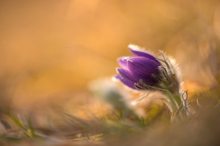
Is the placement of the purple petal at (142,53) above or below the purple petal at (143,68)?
above

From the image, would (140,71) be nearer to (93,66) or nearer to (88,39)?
(93,66)

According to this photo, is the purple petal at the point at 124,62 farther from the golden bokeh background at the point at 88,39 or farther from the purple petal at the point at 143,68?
the golden bokeh background at the point at 88,39

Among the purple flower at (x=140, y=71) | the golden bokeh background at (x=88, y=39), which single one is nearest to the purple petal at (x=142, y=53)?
the purple flower at (x=140, y=71)

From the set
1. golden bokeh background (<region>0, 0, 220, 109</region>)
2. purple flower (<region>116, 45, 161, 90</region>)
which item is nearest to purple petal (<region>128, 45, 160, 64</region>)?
purple flower (<region>116, 45, 161, 90</region>)

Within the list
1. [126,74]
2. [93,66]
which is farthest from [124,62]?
[93,66]

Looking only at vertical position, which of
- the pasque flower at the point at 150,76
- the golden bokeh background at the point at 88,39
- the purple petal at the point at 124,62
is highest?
the golden bokeh background at the point at 88,39

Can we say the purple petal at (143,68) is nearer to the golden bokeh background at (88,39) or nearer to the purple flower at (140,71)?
the purple flower at (140,71)

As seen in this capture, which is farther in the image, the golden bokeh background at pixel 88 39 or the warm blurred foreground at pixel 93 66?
the golden bokeh background at pixel 88 39

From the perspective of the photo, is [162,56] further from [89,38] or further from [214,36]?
[89,38]
